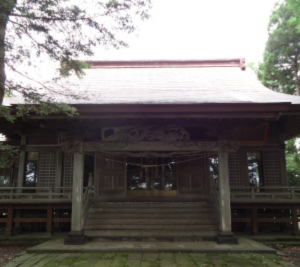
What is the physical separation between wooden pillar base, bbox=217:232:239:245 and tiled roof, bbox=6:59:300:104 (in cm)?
368

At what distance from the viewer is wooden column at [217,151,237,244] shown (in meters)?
7.00

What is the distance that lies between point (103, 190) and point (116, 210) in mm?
1493

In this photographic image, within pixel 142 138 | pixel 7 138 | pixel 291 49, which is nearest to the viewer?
pixel 142 138

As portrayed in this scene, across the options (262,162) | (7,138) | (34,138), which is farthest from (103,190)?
(262,162)

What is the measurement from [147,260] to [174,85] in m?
6.47

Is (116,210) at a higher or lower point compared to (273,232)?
higher

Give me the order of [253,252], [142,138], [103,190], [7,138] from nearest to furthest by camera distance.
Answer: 1. [253,252]
2. [142,138]
3. [103,190]
4. [7,138]

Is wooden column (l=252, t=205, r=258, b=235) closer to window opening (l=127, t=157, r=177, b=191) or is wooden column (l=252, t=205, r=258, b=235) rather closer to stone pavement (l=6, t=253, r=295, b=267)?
stone pavement (l=6, t=253, r=295, b=267)

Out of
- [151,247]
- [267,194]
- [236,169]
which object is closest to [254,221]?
[267,194]

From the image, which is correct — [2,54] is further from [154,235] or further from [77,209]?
[154,235]

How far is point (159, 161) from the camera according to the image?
10.2 metres

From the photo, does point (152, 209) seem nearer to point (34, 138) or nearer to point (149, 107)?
point (149, 107)

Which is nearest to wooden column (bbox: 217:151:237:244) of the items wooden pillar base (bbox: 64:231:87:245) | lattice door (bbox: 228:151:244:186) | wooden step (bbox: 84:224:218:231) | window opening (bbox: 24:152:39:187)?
wooden step (bbox: 84:224:218:231)

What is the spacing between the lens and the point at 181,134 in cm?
722
